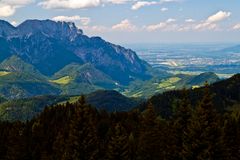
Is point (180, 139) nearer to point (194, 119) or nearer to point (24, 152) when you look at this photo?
point (194, 119)

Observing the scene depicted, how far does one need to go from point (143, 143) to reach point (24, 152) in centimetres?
3894

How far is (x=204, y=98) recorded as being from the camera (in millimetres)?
57281

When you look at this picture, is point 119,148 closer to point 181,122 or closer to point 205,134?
point 181,122

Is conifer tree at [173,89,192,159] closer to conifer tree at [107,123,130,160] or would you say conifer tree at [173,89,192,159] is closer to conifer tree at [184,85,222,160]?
conifer tree at [184,85,222,160]

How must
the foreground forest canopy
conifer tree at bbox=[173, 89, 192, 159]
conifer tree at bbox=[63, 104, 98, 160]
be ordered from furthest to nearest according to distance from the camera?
conifer tree at bbox=[173, 89, 192, 159] < conifer tree at bbox=[63, 104, 98, 160] < the foreground forest canopy

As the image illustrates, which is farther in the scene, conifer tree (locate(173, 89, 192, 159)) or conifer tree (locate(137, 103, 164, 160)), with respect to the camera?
conifer tree (locate(137, 103, 164, 160))

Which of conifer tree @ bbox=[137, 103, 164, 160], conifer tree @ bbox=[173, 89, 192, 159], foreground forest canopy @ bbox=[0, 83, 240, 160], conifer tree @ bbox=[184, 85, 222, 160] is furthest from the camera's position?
conifer tree @ bbox=[137, 103, 164, 160]

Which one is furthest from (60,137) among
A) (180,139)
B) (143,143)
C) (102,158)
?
(180,139)

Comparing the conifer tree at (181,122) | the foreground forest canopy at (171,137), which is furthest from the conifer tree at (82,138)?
the conifer tree at (181,122)

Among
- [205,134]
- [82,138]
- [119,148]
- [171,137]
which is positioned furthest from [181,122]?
[82,138]

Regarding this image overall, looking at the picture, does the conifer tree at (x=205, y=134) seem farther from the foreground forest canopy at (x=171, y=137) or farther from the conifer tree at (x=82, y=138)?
the conifer tree at (x=82, y=138)

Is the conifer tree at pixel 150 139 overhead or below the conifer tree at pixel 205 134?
below

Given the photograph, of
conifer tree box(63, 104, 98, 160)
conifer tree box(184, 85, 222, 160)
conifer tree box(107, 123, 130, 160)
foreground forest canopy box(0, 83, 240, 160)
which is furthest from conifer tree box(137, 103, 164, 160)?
conifer tree box(184, 85, 222, 160)

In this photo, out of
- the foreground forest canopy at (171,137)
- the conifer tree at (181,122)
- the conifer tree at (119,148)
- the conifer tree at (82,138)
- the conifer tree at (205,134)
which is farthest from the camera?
the conifer tree at (119,148)
